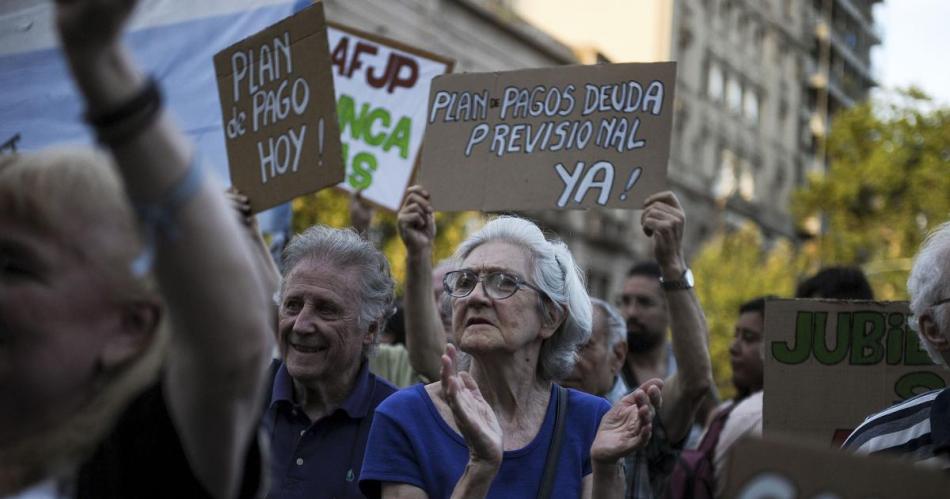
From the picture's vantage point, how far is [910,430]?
11.4ft

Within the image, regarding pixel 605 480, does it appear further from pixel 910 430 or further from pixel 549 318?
pixel 910 430

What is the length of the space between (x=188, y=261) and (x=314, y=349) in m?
2.36

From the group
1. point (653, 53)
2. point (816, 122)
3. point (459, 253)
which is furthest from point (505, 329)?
point (816, 122)

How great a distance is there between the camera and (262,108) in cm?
488

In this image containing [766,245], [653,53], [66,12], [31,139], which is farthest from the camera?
[766,245]

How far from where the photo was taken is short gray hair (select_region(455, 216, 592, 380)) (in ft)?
13.3

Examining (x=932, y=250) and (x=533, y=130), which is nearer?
(x=932, y=250)

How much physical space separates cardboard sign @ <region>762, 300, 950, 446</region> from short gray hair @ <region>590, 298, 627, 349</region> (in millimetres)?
1004

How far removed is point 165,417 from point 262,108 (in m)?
2.99

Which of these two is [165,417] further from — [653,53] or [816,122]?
[816,122]

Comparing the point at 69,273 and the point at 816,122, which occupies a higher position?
the point at 69,273

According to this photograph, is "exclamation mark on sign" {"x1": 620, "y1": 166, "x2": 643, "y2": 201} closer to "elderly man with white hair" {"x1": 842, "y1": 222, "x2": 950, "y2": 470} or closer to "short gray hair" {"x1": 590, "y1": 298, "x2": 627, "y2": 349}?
"short gray hair" {"x1": 590, "y1": 298, "x2": 627, "y2": 349}

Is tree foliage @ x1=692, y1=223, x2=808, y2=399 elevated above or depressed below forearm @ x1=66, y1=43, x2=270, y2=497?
below

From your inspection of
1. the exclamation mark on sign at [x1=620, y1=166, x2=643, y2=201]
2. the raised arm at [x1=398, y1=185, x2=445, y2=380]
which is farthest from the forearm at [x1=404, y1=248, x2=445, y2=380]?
the exclamation mark on sign at [x1=620, y1=166, x2=643, y2=201]
